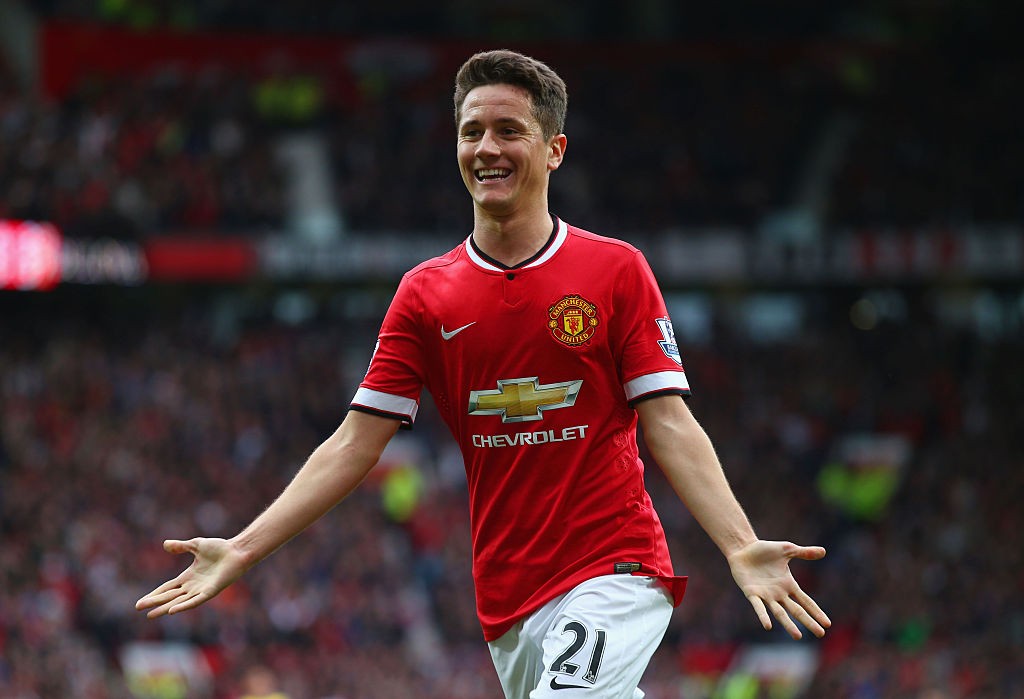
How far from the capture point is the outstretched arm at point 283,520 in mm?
4199

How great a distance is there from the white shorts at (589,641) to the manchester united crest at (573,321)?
2.35 feet

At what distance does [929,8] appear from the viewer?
28391 millimetres

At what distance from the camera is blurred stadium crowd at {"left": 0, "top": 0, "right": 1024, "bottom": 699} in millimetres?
18141

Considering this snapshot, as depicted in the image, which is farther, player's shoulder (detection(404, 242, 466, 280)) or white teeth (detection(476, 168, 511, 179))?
player's shoulder (detection(404, 242, 466, 280))

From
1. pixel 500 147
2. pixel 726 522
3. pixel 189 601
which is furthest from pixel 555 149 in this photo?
pixel 189 601

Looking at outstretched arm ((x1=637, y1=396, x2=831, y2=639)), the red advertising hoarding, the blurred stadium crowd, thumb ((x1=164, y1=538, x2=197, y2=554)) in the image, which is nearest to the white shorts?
outstretched arm ((x1=637, y1=396, x2=831, y2=639))

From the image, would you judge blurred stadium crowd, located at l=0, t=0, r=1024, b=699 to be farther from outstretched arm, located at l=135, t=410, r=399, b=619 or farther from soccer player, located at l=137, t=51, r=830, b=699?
soccer player, located at l=137, t=51, r=830, b=699

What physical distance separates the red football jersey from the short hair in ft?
1.32

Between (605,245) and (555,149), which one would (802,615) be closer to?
(605,245)

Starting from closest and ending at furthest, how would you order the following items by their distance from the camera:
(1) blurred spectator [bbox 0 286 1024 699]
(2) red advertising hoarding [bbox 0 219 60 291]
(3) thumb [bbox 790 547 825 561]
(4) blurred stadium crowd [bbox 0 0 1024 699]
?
(3) thumb [bbox 790 547 825 561], (1) blurred spectator [bbox 0 286 1024 699], (4) blurred stadium crowd [bbox 0 0 1024 699], (2) red advertising hoarding [bbox 0 219 60 291]

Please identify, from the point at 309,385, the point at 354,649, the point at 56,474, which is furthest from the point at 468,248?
the point at 309,385

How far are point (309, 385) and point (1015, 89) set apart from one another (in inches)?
548

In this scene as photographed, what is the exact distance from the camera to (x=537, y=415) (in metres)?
4.28

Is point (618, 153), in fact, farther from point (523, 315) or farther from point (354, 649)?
point (523, 315)
